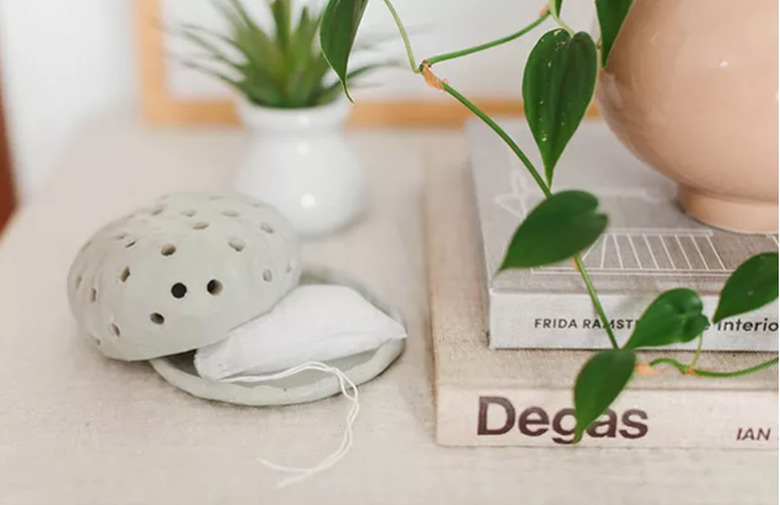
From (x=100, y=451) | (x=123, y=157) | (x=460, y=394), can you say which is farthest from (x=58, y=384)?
(x=123, y=157)

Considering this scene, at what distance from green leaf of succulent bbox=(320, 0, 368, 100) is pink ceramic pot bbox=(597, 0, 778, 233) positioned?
0.53 feet

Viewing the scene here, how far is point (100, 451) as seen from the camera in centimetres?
44

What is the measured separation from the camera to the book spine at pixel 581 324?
461mm

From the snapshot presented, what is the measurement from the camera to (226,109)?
86 cm

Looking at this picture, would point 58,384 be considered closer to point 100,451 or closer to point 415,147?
point 100,451

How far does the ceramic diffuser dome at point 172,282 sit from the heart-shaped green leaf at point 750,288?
8.8 inches

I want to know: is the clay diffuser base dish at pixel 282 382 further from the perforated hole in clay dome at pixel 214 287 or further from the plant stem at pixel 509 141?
the plant stem at pixel 509 141

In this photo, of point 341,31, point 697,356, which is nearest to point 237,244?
point 341,31

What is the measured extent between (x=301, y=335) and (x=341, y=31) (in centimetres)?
16

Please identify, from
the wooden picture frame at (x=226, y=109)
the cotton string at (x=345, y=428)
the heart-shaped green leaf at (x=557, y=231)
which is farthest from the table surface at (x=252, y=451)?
the wooden picture frame at (x=226, y=109)

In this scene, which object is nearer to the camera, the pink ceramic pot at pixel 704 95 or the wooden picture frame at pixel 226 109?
the pink ceramic pot at pixel 704 95

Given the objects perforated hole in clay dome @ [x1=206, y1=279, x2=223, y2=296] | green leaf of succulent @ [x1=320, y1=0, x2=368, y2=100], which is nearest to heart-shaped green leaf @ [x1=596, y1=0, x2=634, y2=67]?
green leaf of succulent @ [x1=320, y1=0, x2=368, y2=100]

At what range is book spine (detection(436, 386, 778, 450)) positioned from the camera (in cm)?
44

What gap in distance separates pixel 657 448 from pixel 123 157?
0.53 metres
